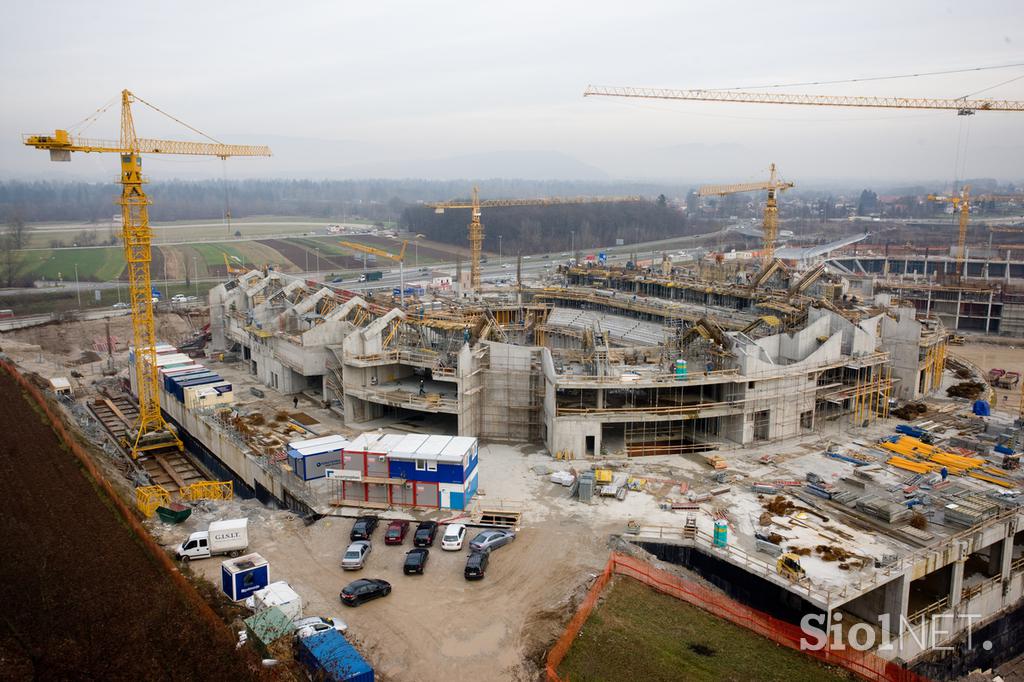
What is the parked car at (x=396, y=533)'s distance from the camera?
76.6 ft

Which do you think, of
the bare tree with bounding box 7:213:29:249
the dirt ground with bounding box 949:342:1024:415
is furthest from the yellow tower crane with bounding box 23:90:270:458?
the bare tree with bounding box 7:213:29:249

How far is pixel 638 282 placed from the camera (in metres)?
60.8

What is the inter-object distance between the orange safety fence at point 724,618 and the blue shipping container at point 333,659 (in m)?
4.33

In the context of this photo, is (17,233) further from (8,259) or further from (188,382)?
(188,382)

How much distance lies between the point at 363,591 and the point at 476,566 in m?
3.24

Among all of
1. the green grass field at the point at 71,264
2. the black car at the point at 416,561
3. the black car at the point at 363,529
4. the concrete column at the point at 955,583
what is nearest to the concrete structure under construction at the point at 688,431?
the concrete column at the point at 955,583

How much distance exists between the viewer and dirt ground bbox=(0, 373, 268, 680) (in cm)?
1672

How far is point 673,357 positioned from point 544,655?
20053 mm

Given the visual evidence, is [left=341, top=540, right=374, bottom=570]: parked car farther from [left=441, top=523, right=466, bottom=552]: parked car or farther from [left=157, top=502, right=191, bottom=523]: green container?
[left=157, top=502, right=191, bottom=523]: green container

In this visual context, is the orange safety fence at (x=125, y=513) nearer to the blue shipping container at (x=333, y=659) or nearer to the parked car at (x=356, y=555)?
the blue shipping container at (x=333, y=659)

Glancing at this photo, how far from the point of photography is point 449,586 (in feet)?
68.7

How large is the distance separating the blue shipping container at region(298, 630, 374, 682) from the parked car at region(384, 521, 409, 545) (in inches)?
225

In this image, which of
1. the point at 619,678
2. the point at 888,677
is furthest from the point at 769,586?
the point at 619,678

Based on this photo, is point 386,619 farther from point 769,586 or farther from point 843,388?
point 843,388
